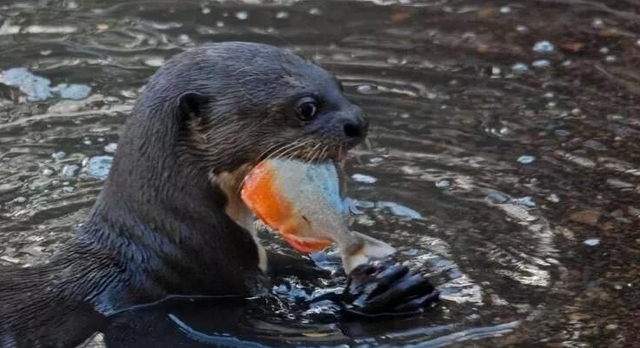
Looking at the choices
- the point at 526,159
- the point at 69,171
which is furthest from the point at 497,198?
the point at 69,171

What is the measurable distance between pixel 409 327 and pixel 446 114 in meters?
1.86

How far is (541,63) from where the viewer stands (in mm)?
6113

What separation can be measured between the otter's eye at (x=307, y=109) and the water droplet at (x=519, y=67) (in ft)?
7.81

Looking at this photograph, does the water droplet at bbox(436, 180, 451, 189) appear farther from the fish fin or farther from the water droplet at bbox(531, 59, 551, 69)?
the water droplet at bbox(531, 59, 551, 69)

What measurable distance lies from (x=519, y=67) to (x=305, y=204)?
8.02ft

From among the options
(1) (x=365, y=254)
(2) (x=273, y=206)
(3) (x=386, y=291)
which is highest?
(2) (x=273, y=206)

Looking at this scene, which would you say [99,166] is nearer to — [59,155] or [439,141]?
[59,155]

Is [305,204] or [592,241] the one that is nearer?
[305,204]

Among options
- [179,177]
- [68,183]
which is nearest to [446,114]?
[68,183]

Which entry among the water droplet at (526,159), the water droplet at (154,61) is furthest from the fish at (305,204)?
the water droplet at (154,61)

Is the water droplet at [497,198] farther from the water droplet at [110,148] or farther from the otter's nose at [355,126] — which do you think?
the water droplet at [110,148]

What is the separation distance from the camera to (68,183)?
5.03 meters

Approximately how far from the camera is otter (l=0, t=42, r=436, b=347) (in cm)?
385

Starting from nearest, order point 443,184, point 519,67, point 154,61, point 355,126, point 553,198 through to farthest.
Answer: point 355,126 < point 553,198 < point 443,184 < point 519,67 < point 154,61
